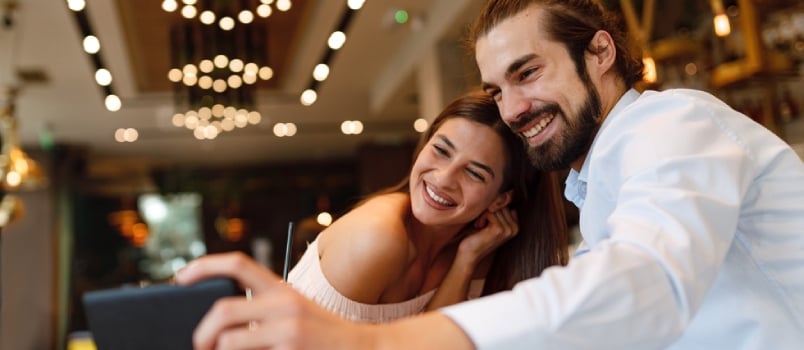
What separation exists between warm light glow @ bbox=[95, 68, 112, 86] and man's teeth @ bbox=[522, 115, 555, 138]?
610cm

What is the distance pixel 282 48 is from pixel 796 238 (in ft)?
20.8

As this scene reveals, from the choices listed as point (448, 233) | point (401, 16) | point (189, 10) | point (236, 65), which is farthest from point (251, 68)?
point (448, 233)

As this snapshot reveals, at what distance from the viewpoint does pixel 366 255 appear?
1.62 metres

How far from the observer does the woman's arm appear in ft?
5.86

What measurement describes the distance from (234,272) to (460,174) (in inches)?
44.7

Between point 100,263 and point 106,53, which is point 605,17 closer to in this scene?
point 106,53

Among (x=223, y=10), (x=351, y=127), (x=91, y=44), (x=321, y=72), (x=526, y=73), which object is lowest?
(x=351, y=127)

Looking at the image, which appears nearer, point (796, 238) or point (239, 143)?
point (796, 238)

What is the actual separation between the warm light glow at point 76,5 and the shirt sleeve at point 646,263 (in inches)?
196

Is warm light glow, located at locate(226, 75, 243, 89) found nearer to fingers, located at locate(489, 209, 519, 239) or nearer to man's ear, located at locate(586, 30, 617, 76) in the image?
fingers, located at locate(489, 209, 519, 239)

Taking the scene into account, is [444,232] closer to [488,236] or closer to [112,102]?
[488,236]

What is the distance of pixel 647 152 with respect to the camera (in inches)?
33.9

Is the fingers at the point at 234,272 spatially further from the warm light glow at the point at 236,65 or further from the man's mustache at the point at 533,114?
the warm light glow at the point at 236,65

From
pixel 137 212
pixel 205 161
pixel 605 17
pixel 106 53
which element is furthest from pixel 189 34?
pixel 137 212
